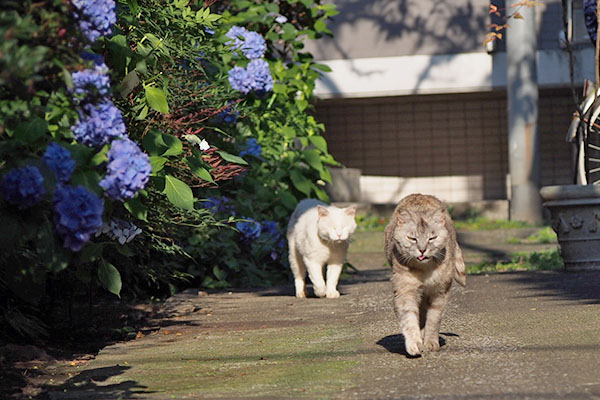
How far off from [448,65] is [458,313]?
8258 millimetres

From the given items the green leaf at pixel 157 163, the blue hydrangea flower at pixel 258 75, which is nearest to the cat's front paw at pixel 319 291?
the blue hydrangea flower at pixel 258 75

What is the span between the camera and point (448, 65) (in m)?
12.6

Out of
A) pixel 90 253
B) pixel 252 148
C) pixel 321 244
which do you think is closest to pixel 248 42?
pixel 252 148

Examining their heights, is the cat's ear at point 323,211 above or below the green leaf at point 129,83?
below

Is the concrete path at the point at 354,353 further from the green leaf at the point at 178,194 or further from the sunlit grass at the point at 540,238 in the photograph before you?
the sunlit grass at the point at 540,238

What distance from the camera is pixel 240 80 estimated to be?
6039 millimetres

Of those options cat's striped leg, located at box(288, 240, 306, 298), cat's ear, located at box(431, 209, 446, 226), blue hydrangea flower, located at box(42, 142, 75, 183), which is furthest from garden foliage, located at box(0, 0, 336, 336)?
cat's ear, located at box(431, 209, 446, 226)

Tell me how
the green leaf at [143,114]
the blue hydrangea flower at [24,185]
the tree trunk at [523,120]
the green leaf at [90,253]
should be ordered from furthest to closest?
1. the tree trunk at [523,120]
2. the green leaf at [143,114]
3. the green leaf at [90,253]
4. the blue hydrangea flower at [24,185]

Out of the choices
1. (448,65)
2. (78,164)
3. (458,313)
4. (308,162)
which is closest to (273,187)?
(308,162)

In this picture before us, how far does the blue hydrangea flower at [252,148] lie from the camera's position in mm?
6879

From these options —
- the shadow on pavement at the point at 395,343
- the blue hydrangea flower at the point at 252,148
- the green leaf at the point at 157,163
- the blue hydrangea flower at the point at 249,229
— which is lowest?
the shadow on pavement at the point at 395,343

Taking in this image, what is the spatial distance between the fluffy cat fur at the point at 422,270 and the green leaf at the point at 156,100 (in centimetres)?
111

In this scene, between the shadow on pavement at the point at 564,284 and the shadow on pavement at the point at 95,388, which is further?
the shadow on pavement at the point at 564,284

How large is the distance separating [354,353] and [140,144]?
4.44 feet
